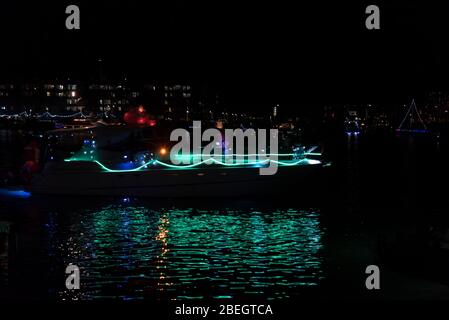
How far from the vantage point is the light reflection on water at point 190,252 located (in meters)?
15.2

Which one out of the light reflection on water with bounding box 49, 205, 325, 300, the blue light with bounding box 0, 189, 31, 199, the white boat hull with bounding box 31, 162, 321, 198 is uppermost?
the white boat hull with bounding box 31, 162, 321, 198

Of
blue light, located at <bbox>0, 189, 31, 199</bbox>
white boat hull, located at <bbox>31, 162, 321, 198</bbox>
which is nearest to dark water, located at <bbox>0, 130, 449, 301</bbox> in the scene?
white boat hull, located at <bbox>31, 162, 321, 198</bbox>

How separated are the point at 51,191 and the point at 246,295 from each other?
1746 cm

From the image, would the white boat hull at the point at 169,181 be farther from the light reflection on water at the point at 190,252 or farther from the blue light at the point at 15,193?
the light reflection on water at the point at 190,252

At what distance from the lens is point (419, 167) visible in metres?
55.9

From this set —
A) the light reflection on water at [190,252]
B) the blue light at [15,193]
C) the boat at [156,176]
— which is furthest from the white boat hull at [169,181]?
the light reflection on water at [190,252]

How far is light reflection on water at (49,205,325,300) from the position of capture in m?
15.2

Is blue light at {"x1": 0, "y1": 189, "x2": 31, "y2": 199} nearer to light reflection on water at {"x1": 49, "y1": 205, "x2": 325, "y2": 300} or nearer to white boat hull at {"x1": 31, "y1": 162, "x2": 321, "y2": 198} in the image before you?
white boat hull at {"x1": 31, "y1": 162, "x2": 321, "y2": 198}

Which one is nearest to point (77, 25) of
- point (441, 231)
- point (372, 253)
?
point (372, 253)

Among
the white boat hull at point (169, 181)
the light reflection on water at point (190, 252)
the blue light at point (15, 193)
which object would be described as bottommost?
the light reflection on water at point (190, 252)

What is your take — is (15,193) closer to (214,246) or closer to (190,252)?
(214,246)

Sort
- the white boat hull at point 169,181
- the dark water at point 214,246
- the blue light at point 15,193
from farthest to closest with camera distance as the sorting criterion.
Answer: the blue light at point 15,193, the white boat hull at point 169,181, the dark water at point 214,246
